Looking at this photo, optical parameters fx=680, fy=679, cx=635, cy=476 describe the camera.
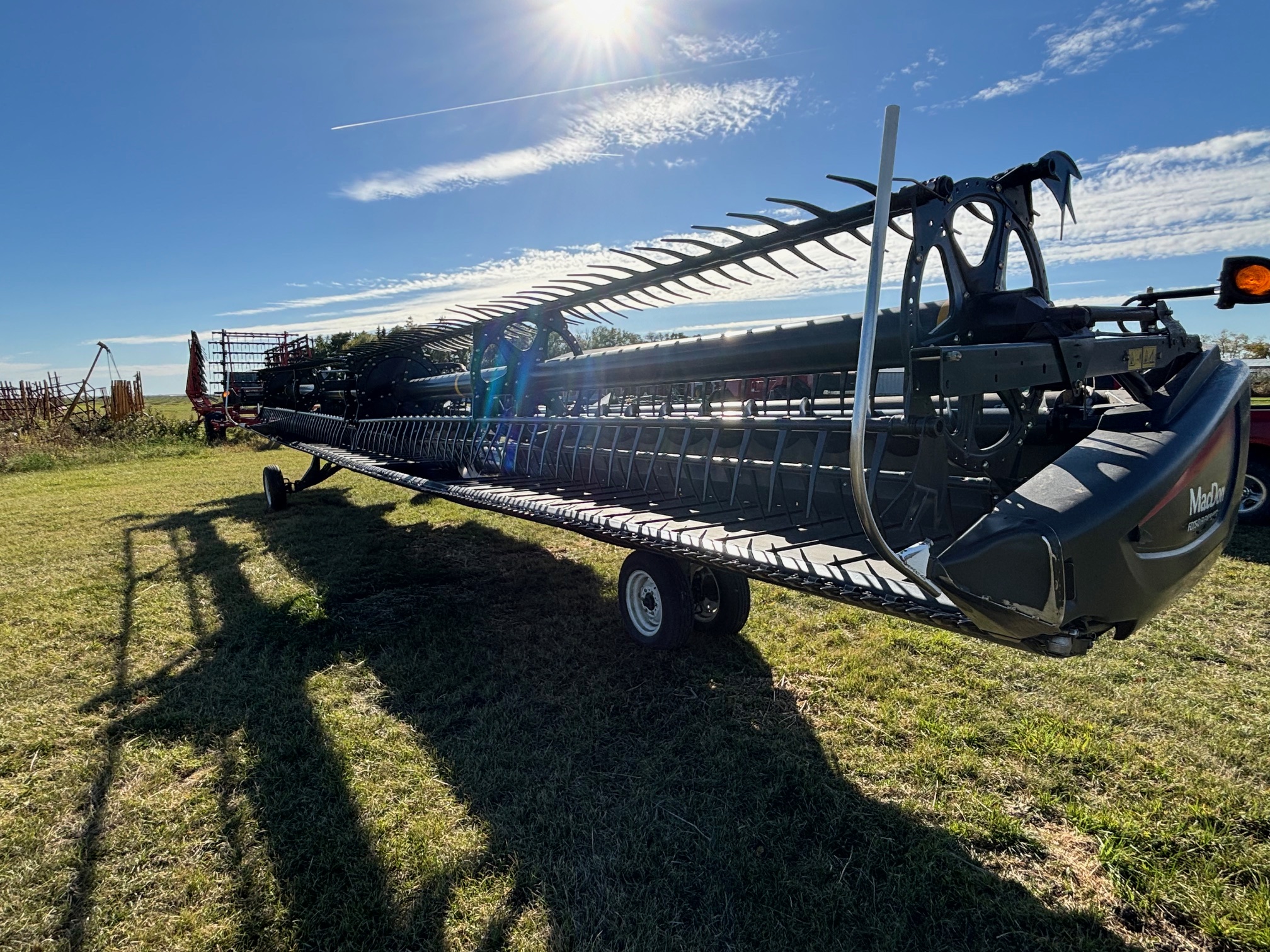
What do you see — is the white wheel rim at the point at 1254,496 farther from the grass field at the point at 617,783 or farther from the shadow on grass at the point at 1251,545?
the grass field at the point at 617,783

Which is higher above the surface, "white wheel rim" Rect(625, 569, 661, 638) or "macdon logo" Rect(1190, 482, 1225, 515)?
"macdon logo" Rect(1190, 482, 1225, 515)

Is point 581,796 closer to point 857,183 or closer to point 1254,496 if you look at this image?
point 857,183

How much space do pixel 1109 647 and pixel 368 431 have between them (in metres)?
7.24

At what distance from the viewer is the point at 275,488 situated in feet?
30.4

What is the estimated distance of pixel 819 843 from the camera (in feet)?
7.79

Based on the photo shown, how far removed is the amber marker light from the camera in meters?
2.39

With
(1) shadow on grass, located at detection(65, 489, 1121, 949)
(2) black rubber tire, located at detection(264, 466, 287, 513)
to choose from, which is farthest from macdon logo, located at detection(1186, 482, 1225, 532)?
(2) black rubber tire, located at detection(264, 466, 287, 513)

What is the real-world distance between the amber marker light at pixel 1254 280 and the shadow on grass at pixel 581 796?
2200 millimetres

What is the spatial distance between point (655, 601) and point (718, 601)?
46 cm

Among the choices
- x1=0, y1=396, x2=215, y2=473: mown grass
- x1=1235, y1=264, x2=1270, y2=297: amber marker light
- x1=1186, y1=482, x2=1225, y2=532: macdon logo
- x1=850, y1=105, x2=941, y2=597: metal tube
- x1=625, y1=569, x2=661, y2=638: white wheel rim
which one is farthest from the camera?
x1=0, y1=396, x2=215, y2=473: mown grass

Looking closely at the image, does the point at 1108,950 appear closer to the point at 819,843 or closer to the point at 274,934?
the point at 819,843

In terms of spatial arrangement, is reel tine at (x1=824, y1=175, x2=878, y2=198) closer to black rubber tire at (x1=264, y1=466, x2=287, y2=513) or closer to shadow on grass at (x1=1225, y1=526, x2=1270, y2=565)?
shadow on grass at (x1=1225, y1=526, x2=1270, y2=565)

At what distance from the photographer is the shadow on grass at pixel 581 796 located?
206 centimetres

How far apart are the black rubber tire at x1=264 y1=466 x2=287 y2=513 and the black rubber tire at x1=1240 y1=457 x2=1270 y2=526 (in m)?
11.1
